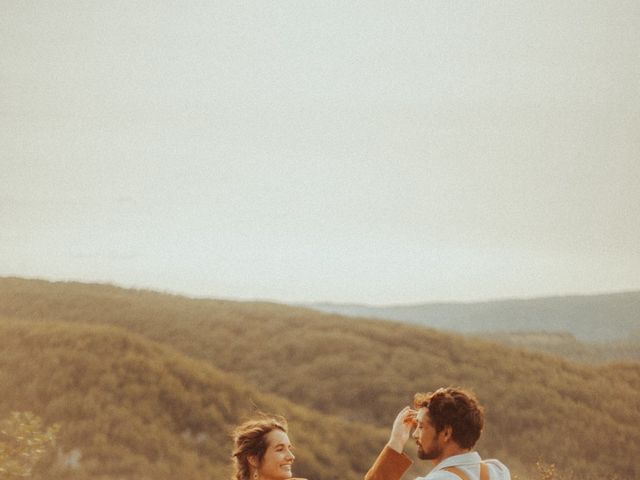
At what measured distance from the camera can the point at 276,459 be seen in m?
4.00

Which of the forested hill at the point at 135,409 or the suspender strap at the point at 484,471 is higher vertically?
the suspender strap at the point at 484,471

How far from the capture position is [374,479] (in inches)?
145

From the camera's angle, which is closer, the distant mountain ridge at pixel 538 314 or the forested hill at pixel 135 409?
the forested hill at pixel 135 409

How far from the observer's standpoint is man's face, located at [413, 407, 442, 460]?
11.5ft

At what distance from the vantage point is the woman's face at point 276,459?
13.1ft

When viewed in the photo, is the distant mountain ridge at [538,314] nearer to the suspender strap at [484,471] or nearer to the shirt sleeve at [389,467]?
the shirt sleeve at [389,467]

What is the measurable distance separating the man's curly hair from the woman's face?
819mm

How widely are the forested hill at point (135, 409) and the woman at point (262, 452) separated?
400 inches

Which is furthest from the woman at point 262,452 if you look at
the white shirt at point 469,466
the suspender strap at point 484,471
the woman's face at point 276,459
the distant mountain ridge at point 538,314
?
the distant mountain ridge at point 538,314

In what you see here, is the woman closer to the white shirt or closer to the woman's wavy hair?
the woman's wavy hair

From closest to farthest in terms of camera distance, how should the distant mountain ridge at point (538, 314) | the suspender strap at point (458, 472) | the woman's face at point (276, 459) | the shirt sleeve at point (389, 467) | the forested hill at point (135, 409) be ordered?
the suspender strap at point (458, 472), the shirt sleeve at point (389, 467), the woman's face at point (276, 459), the forested hill at point (135, 409), the distant mountain ridge at point (538, 314)

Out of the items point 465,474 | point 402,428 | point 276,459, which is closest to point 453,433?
point 465,474

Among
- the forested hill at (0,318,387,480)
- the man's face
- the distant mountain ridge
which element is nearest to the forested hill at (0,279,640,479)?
the forested hill at (0,318,387,480)

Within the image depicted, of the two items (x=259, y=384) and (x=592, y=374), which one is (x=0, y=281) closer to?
(x=259, y=384)
